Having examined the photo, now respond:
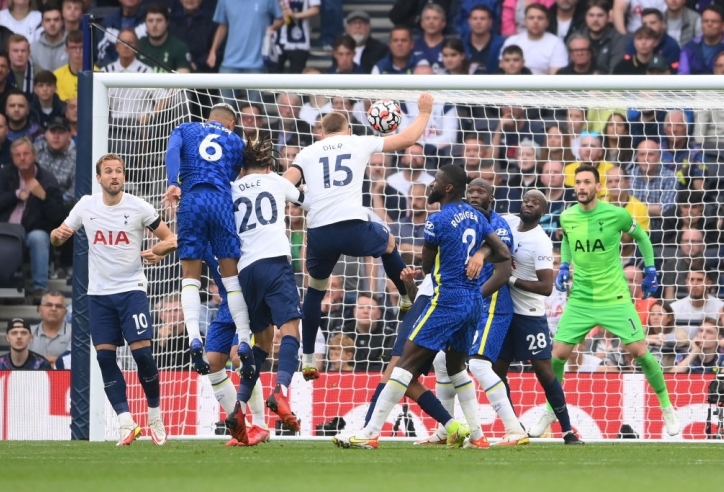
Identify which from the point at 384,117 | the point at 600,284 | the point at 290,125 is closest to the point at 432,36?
the point at 290,125

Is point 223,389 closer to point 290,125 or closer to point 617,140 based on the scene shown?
point 290,125

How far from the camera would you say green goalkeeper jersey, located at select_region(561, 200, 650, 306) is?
12.0 meters

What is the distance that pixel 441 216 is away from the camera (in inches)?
371

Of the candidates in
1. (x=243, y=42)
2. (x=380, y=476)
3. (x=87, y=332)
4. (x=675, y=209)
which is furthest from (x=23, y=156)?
(x=380, y=476)

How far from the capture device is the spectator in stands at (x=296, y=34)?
1784 centimetres

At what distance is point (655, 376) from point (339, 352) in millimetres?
3601

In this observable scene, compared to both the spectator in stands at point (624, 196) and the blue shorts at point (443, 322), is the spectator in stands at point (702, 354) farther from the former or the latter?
the blue shorts at point (443, 322)

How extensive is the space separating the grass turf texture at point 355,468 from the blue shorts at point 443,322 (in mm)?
824

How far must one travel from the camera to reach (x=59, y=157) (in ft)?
55.6

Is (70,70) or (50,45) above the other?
(50,45)

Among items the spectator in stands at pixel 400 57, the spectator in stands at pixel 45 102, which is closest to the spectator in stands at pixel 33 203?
the spectator in stands at pixel 45 102

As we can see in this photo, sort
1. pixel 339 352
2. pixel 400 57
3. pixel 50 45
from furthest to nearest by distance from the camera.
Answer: pixel 50 45, pixel 400 57, pixel 339 352

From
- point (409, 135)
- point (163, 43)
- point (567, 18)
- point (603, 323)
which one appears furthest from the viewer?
point (163, 43)

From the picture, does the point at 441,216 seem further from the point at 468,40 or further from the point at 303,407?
the point at 468,40
